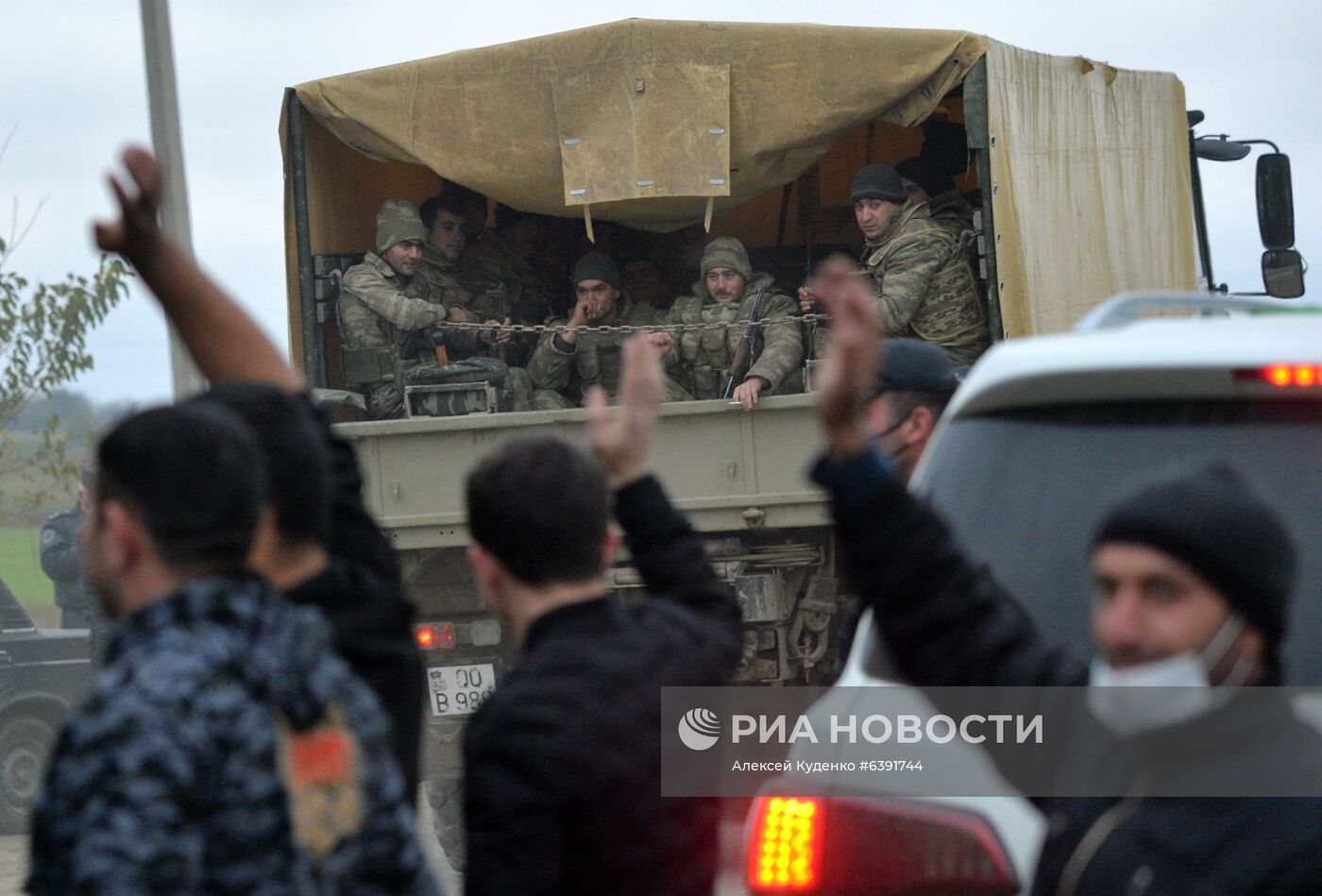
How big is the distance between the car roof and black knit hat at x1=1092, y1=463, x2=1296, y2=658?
41 centimetres

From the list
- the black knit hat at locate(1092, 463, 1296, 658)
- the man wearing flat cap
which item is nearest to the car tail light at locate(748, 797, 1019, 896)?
the black knit hat at locate(1092, 463, 1296, 658)

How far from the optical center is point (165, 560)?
6.14 feet

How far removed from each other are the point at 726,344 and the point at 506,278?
174 cm

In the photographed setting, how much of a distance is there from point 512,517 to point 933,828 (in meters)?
0.69

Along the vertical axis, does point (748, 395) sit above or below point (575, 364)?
below

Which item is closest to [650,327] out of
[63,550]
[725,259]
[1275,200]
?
[725,259]

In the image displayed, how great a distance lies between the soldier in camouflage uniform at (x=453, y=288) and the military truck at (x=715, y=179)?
41 centimetres

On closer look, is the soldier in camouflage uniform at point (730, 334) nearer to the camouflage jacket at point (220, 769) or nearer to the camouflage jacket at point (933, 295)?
the camouflage jacket at point (933, 295)

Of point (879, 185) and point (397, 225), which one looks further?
point (397, 225)

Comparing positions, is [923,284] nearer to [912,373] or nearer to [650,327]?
[650,327]

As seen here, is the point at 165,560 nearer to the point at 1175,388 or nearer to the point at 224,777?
the point at 224,777

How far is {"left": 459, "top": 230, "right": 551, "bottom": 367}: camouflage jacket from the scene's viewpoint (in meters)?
9.69

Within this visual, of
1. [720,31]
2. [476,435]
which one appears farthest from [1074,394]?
[720,31]

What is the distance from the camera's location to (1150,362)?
7.61 ft
